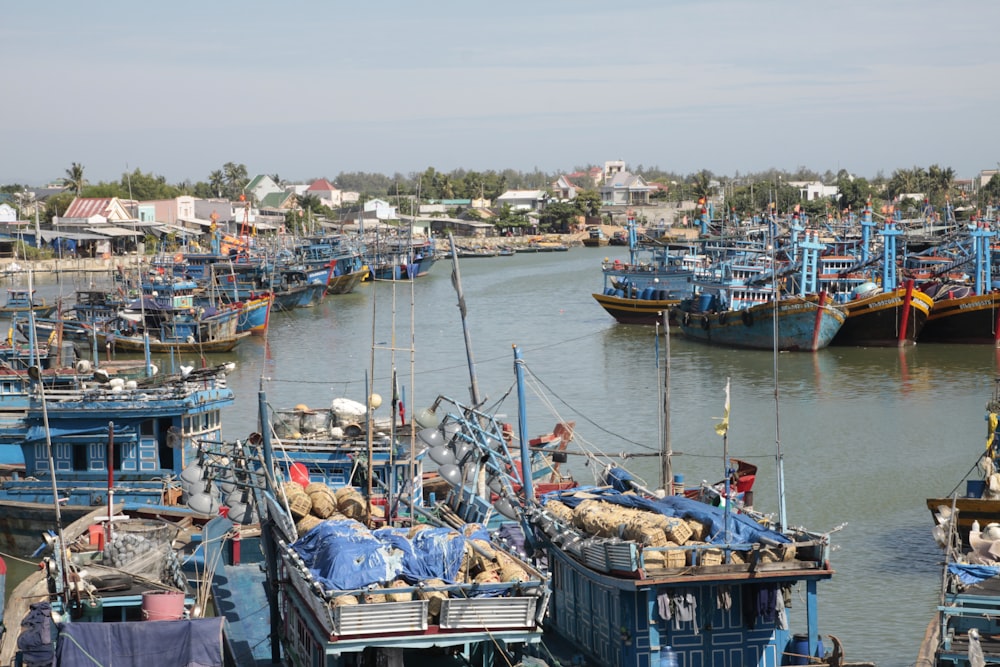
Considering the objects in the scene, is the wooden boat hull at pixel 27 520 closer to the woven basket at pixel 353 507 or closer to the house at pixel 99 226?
the woven basket at pixel 353 507

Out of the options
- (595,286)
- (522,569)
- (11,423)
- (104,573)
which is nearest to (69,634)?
(104,573)

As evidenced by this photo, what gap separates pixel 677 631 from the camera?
14.8 m

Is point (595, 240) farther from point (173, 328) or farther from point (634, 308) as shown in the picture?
point (173, 328)

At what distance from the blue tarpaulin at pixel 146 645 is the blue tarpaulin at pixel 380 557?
Result: 4.60 feet

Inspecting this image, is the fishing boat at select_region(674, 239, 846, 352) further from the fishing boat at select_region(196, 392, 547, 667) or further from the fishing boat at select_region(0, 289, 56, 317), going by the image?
the fishing boat at select_region(196, 392, 547, 667)

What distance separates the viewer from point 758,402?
41.7 m

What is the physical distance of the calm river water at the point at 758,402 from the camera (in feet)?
77.8

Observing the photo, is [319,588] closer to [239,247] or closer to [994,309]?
[994,309]

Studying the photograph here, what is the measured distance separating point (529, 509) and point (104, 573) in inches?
210

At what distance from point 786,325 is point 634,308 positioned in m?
11.7

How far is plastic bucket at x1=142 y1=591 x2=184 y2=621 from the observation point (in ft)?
50.5

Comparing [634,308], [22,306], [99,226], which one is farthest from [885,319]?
[99,226]

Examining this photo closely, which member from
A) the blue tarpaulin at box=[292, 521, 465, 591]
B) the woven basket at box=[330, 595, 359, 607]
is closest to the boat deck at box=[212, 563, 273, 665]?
the blue tarpaulin at box=[292, 521, 465, 591]

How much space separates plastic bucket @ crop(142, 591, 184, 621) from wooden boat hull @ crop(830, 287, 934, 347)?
41.5m
